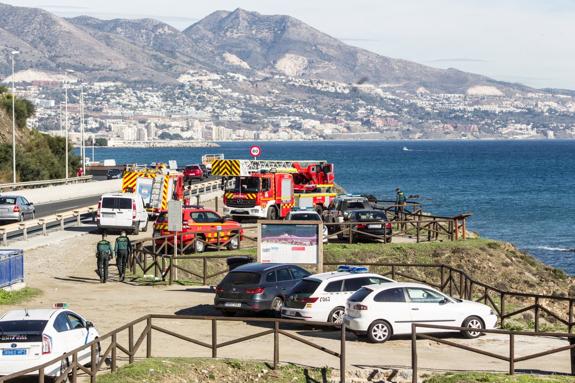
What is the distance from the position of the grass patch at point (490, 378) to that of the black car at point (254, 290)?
729 cm

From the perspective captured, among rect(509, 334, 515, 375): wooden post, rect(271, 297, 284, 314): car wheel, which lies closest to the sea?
rect(271, 297, 284, 314): car wheel

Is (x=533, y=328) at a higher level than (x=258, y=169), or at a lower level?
lower

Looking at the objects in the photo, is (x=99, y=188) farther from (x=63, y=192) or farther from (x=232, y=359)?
(x=232, y=359)

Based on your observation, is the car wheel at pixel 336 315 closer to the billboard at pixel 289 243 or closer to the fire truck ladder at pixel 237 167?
the billboard at pixel 289 243

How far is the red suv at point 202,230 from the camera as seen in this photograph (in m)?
39.8

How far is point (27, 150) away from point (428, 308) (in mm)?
76341

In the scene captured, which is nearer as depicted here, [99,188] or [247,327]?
[247,327]

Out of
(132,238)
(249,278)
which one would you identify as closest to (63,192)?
(132,238)

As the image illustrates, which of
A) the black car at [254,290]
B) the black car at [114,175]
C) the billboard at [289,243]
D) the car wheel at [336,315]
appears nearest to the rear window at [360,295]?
the car wheel at [336,315]

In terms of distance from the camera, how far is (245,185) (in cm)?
5138

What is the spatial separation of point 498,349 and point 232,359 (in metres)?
5.91

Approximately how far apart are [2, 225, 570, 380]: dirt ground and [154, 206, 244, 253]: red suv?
375cm

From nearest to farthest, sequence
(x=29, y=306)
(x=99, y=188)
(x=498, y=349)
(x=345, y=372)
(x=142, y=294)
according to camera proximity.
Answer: (x=345, y=372) → (x=498, y=349) → (x=29, y=306) → (x=142, y=294) → (x=99, y=188)

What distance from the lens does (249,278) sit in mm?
26594
